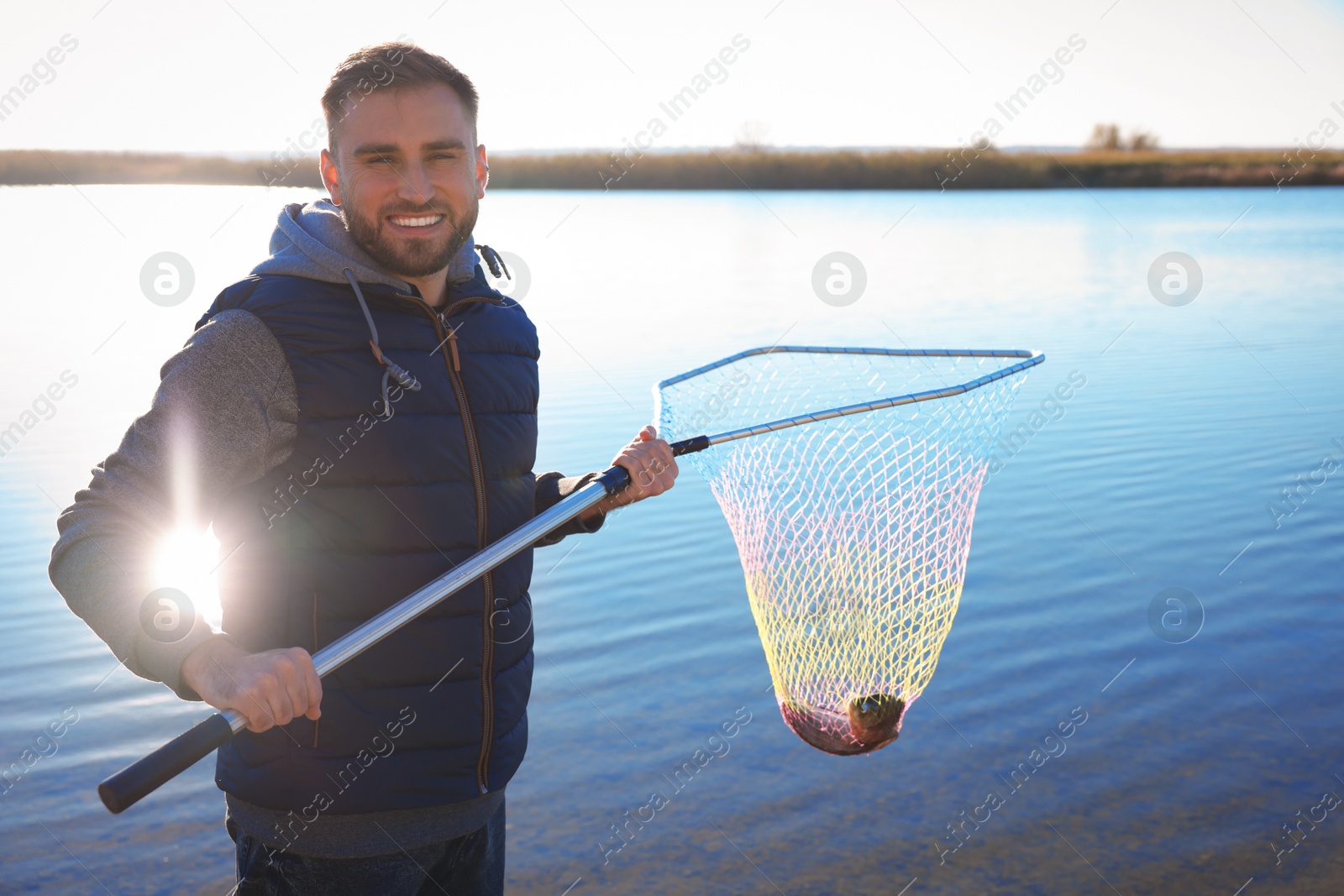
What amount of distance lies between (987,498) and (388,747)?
215 inches

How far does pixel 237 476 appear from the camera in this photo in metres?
1.71

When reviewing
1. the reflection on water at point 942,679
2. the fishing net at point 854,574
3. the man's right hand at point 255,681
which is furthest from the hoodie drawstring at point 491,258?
the reflection on water at point 942,679

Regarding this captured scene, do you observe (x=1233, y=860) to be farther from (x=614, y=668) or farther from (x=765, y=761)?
(x=614, y=668)

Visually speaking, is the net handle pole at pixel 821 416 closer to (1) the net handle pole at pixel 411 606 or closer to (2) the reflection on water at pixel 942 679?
(1) the net handle pole at pixel 411 606

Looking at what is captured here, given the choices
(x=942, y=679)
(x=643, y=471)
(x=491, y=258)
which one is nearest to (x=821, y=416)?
(x=643, y=471)

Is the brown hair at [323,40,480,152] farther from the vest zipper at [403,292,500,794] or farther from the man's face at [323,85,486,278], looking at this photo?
the vest zipper at [403,292,500,794]

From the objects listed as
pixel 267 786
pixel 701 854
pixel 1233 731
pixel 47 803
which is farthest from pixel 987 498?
pixel 267 786

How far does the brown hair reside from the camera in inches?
72.7

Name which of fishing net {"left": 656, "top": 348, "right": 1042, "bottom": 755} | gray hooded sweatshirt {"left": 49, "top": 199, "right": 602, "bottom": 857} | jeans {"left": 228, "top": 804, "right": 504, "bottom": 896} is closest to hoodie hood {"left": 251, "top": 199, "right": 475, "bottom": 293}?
gray hooded sweatshirt {"left": 49, "top": 199, "right": 602, "bottom": 857}

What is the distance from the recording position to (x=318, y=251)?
6.03 feet

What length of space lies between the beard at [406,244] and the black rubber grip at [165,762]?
0.82 metres

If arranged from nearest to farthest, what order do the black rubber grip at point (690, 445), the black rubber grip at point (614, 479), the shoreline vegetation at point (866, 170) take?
the black rubber grip at point (614, 479)
the black rubber grip at point (690, 445)
the shoreline vegetation at point (866, 170)

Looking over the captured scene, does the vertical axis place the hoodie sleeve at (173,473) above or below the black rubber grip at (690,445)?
above

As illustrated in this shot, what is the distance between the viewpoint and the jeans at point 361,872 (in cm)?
179
